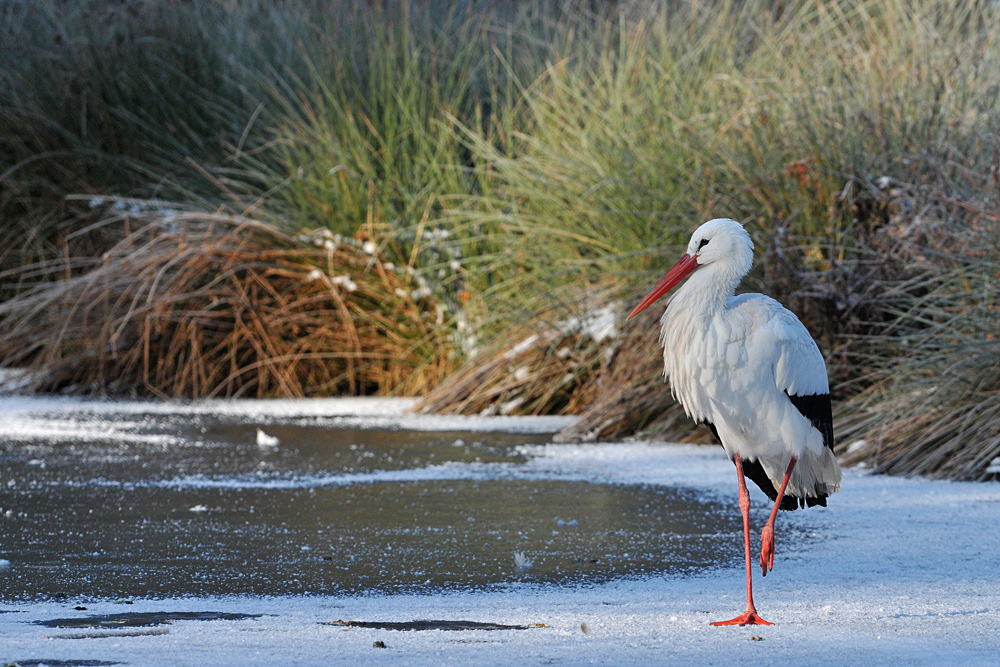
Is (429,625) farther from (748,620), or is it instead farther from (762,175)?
(762,175)

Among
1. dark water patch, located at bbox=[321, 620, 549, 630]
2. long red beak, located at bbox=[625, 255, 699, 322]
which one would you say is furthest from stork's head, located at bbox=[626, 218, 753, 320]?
dark water patch, located at bbox=[321, 620, 549, 630]

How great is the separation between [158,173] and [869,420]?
6760mm

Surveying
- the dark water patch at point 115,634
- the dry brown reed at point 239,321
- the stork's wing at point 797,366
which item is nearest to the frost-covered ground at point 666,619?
the dark water patch at point 115,634

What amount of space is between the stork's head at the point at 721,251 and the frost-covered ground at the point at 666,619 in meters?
0.90

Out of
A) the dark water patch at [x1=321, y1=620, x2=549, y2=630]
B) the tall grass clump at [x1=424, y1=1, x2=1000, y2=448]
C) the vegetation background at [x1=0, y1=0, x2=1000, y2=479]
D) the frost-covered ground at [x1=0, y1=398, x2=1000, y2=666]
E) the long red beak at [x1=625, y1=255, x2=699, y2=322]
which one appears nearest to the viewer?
the frost-covered ground at [x1=0, y1=398, x2=1000, y2=666]

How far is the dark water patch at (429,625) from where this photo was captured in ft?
10.8

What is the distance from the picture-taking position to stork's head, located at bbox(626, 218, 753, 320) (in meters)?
3.88

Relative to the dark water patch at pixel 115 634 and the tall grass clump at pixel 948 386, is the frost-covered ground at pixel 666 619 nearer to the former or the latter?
the dark water patch at pixel 115 634

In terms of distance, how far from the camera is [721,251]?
154 inches

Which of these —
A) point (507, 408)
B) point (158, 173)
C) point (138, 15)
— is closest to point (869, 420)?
point (507, 408)

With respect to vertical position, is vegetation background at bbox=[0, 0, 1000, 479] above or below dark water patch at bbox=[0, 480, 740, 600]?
above

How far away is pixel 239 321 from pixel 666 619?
5.97m

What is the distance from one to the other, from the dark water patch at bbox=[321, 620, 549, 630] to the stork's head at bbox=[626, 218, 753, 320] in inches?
47.3

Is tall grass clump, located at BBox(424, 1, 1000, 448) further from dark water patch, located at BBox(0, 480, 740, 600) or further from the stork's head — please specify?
the stork's head
